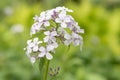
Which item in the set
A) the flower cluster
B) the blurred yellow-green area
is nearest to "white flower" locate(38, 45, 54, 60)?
the flower cluster

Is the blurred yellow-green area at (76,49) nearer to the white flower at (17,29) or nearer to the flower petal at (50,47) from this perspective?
the white flower at (17,29)

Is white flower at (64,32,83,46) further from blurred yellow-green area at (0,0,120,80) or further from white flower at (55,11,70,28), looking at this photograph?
blurred yellow-green area at (0,0,120,80)

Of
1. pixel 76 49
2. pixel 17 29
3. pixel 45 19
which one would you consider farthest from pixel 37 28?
pixel 17 29

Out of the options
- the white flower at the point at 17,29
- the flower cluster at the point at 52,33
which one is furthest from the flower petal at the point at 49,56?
the white flower at the point at 17,29

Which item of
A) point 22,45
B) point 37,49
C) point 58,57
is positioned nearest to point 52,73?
point 37,49

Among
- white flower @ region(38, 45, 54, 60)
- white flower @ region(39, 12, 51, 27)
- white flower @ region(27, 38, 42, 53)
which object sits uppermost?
white flower @ region(39, 12, 51, 27)

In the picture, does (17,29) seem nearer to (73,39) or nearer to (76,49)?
(76,49)

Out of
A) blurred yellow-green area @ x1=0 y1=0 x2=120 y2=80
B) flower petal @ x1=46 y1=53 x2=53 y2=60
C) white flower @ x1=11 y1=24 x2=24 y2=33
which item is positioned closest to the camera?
flower petal @ x1=46 y1=53 x2=53 y2=60
